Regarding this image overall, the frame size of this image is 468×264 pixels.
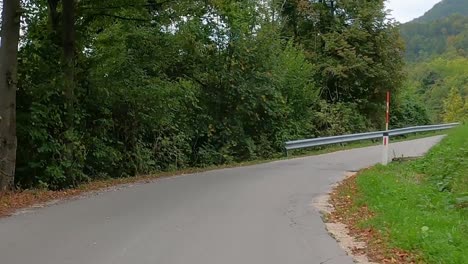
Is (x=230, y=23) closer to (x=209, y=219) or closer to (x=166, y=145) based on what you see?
(x=166, y=145)

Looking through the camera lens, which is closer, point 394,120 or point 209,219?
point 209,219

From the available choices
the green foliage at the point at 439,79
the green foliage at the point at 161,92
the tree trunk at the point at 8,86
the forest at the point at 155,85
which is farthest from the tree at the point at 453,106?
the tree trunk at the point at 8,86

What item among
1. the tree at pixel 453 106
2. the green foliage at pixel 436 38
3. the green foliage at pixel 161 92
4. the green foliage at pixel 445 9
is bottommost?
the tree at pixel 453 106

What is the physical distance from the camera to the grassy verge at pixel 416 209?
6.46 metres

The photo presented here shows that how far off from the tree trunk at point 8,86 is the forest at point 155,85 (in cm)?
2

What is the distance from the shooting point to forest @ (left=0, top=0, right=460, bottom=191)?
41.1 ft

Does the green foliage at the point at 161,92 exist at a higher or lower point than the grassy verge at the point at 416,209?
higher

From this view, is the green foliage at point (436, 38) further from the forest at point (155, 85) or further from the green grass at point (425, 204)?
the green grass at point (425, 204)

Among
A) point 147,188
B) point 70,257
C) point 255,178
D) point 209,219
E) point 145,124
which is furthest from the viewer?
point 145,124

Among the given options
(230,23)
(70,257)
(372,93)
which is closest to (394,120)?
(372,93)

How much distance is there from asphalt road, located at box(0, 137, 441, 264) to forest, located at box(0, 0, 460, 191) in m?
2.48

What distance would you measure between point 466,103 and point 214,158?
5545 cm

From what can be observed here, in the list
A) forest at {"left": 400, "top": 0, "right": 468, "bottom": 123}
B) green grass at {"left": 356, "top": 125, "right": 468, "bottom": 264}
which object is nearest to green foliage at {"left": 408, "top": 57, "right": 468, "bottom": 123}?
forest at {"left": 400, "top": 0, "right": 468, "bottom": 123}

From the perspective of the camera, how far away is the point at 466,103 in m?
67.6
